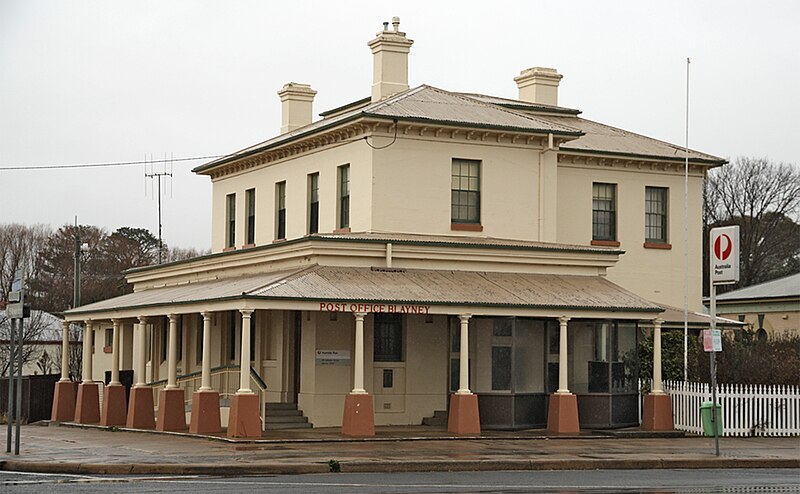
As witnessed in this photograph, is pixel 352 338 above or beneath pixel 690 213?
beneath

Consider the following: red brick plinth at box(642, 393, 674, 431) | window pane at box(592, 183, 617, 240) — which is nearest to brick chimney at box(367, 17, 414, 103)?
window pane at box(592, 183, 617, 240)

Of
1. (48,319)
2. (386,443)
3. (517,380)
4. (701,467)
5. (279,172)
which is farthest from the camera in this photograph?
(48,319)

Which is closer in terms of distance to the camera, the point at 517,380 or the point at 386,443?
the point at 386,443

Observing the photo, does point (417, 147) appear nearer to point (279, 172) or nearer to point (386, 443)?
point (279, 172)

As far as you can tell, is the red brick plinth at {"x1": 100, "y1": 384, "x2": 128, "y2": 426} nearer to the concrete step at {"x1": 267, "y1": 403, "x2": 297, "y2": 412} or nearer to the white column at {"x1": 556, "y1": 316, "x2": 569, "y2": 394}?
the concrete step at {"x1": 267, "y1": 403, "x2": 297, "y2": 412}

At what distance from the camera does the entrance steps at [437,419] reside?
30.8 m

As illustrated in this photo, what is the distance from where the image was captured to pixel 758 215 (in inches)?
3000

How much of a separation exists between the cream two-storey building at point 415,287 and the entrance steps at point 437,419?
0.61 ft

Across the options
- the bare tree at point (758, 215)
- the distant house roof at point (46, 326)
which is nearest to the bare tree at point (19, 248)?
the distant house roof at point (46, 326)

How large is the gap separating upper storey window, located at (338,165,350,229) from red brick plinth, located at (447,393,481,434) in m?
6.67

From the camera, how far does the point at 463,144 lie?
33.2m

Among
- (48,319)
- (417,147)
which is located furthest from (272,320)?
(48,319)

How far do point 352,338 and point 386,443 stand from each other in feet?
15.4

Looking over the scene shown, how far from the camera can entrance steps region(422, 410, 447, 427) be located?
101ft
